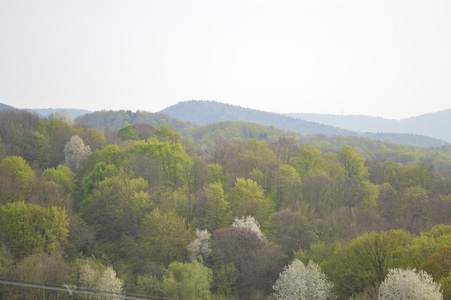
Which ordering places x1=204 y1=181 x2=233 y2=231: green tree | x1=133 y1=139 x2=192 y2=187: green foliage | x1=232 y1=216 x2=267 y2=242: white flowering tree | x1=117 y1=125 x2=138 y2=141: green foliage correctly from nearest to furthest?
x1=232 y1=216 x2=267 y2=242: white flowering tree < x1=204 y1=181 x2=233 y2=231: green tree < x1=133 y1=139 x2=192 y2=187: green foliage < x1=117 y1=125 x2=138 y2=141: green foliage

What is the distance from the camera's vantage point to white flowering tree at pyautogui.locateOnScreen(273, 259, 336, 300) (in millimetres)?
29938

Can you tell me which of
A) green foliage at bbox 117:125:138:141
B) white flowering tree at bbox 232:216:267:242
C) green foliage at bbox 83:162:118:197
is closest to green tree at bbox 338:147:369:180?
white flowering tree at bbox 232:216:267:242

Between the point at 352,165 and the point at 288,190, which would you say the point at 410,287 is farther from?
the point at 352,165

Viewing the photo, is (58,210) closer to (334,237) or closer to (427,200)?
(334,237)

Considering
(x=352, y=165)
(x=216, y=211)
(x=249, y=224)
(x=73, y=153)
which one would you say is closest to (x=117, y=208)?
(x=216, y=211)

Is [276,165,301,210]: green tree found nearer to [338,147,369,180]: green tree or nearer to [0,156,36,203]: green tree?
[338,147,369,180]: green tree

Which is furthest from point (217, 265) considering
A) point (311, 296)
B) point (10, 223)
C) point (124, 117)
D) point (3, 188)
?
point (124, 117)

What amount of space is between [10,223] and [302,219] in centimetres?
2835

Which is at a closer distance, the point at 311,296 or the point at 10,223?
the point at 311,296

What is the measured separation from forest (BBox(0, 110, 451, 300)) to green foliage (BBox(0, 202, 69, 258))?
107 millimetres

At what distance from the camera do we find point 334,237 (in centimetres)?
3750

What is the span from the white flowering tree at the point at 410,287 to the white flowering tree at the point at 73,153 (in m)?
55.1

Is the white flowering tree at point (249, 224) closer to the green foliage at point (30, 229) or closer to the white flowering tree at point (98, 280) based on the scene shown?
the white flowering tree at point (98, 280)

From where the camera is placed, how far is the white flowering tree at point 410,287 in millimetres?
22281
